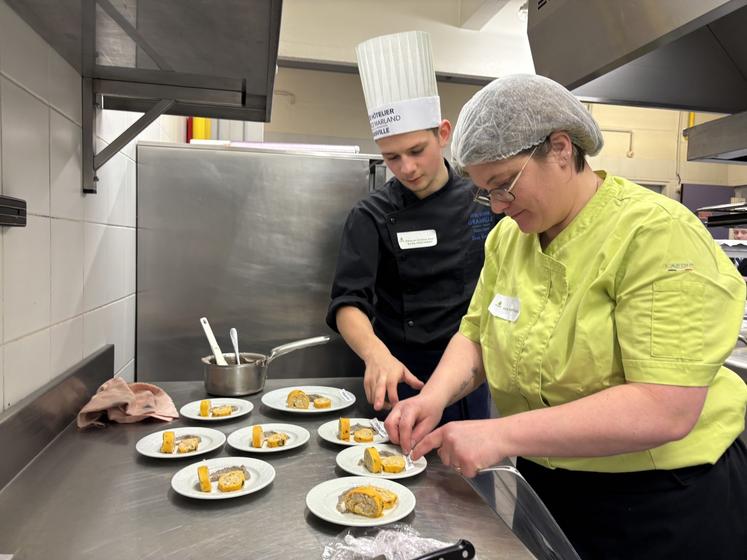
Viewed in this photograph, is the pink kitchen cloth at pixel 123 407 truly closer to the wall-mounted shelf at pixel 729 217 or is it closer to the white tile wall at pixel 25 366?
the white tile wall at pixel 25 366

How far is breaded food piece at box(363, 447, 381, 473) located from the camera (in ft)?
3.24

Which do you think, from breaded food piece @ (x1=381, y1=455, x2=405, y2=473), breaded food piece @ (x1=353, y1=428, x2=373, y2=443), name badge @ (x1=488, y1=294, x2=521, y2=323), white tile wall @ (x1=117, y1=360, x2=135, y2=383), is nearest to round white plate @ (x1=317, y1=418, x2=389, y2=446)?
breaded food piece @ (x1=353, y1=428, x2=373, y2=443)

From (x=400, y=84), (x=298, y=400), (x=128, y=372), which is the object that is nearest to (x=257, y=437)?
(x=298, y=400)

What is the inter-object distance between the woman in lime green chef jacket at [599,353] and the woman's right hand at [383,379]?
157 mm

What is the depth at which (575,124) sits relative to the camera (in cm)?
95

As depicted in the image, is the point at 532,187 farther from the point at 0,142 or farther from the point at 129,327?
the point at 129,327

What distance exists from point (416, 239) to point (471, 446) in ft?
2.97

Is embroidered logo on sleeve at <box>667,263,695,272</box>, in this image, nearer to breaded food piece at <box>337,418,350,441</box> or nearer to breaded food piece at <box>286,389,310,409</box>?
breaded food piece at <box>337,418,350,441</box>

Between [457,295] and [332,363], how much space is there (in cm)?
58

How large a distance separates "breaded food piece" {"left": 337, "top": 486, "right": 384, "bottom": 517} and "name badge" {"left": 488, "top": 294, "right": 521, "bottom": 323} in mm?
408

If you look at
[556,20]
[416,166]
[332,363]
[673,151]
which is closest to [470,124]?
[416,166]

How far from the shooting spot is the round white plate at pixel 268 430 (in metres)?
1.08

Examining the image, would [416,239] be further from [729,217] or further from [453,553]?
[729,217]

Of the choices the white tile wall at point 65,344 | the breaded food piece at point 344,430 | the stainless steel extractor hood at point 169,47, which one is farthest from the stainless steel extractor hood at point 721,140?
the white tile wall at point 65,344
